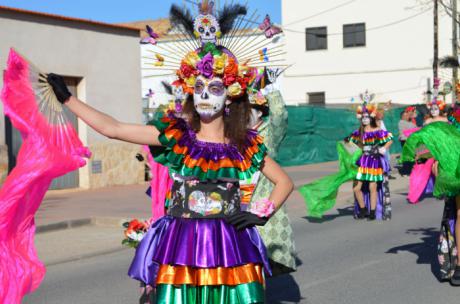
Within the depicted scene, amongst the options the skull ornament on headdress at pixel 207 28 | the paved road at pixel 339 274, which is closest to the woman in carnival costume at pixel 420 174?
the paved road at pixel 339 274

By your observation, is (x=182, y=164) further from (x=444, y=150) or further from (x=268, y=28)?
(x=444, y=150)

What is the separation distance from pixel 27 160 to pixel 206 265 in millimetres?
1236

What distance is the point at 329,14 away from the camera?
140 ft

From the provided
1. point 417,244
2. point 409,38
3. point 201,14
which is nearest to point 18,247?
point 201,14

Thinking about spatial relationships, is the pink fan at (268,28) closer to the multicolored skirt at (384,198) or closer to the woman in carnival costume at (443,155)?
the woman in carnival costume at (443,155)

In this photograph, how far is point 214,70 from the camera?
494 cm

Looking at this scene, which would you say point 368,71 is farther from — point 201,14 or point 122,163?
point 201,14

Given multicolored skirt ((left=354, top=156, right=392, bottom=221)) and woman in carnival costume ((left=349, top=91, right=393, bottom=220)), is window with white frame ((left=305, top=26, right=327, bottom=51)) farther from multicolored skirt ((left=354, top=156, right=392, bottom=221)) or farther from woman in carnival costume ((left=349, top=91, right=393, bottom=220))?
multicolored skirt ((left=354, top=156, right=392, bottom=221))

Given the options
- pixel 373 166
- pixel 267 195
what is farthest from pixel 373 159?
pixel 267 195

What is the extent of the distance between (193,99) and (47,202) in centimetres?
1155

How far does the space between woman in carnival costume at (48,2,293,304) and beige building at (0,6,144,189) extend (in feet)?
39.1

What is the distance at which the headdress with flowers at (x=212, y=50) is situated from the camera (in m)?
4.96

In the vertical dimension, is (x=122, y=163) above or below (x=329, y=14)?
below

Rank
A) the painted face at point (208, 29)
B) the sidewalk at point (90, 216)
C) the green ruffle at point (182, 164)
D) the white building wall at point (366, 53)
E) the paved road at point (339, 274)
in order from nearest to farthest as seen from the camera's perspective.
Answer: the green ruffle at point (182, 164) → the painted face at point (208, 29) → the paved road at point (339, 274) → the sidewalk at point (90, 216) → the white building wall at point (366, 53)
